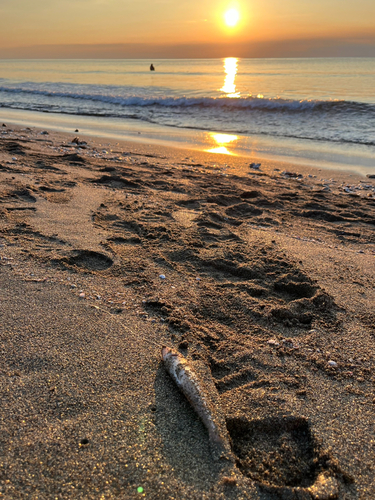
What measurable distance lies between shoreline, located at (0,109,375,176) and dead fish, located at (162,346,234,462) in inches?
219

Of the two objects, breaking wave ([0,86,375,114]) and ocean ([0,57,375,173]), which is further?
breaking wave ([0,86,375,114])

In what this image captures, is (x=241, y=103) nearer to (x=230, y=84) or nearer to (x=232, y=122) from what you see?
(x=232, y=122)

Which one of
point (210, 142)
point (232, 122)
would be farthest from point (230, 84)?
point (210, 142)

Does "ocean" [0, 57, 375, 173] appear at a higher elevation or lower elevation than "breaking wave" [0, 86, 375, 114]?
lower

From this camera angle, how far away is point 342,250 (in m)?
3.37

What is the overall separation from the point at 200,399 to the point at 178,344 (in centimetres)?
45

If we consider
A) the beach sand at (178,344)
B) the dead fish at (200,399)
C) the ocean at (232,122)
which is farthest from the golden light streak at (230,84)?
the dead fish at (200,399)

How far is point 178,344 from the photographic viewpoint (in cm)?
201

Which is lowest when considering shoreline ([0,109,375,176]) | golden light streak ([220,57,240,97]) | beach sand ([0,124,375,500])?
beach sand ([0,124,375,500])

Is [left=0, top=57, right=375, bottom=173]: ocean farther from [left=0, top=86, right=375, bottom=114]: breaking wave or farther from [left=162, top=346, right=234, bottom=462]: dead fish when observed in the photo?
[left=162, top=346, right=234, bottom=462]: dead fish

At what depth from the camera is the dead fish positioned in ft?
4.75

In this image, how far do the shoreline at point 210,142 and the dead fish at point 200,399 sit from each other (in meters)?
5.55

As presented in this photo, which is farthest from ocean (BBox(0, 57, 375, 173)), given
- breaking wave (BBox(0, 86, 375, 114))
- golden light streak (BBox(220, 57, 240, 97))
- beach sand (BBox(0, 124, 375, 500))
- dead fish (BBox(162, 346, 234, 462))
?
dead fish (BBox(162, 346, 234, 462))

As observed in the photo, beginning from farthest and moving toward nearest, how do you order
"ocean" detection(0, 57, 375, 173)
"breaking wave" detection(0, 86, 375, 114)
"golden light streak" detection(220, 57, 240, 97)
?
1. "golden light streak" detection(220, 57, 240, 97)
2. "breaking wave" detection(0, 86, 375, 114)
3. "ocean" detection(0, 57, 375, 173)
